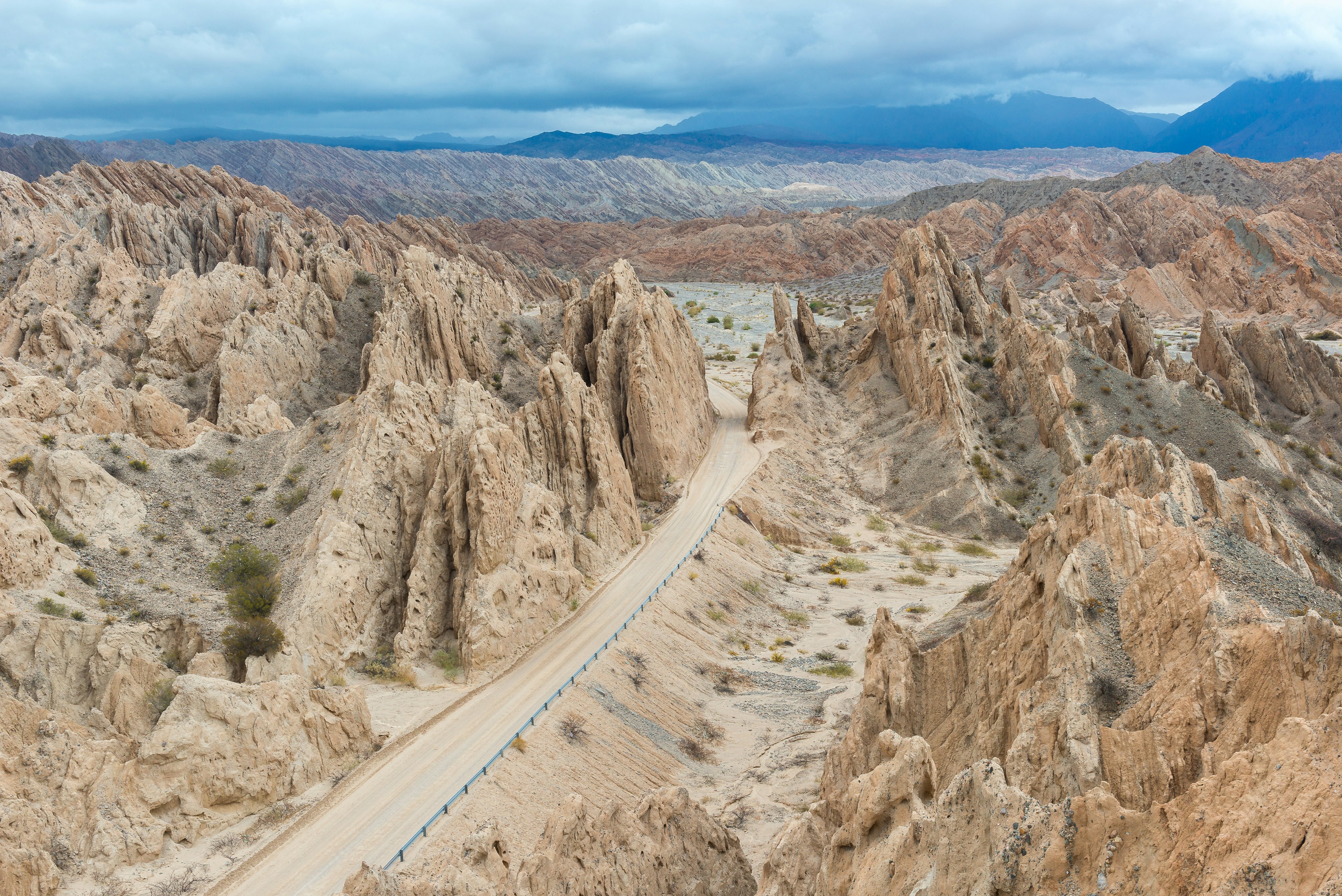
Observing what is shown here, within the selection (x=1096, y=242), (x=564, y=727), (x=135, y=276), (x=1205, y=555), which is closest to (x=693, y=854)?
(x=564, y=727)

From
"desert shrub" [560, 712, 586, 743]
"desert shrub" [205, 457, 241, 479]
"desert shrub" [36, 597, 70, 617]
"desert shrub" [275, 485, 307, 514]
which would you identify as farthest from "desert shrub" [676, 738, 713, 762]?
"desert shrub" [205, 457, 241, 479]

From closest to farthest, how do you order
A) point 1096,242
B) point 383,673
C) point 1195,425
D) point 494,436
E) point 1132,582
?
point 1132,582 → point 383,673 → point 494,436 → point 1195,425 → point 1096,242

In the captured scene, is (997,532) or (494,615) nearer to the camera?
(494,615)

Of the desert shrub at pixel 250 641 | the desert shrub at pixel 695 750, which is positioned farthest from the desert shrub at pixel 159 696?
the desert shrub at pixel 695 750

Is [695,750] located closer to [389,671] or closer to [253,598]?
[389,671]

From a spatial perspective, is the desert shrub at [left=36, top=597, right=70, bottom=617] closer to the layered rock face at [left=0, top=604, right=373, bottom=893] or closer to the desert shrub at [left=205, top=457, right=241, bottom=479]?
the layered rock face at [left=0, top=604, right=373, bottom=893]

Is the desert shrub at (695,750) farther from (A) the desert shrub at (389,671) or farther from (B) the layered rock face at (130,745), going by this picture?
(B) the layered rock face at (130,745)

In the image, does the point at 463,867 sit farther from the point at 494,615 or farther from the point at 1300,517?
the point at 1300,517

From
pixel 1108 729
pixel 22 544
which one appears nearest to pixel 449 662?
pixel 22 544
